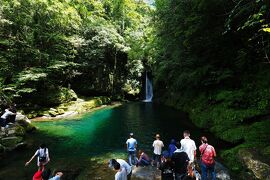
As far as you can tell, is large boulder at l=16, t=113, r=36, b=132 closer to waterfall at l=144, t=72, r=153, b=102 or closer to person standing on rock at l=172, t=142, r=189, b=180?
person standing on rock at l=172, t=142, r=189, b=180

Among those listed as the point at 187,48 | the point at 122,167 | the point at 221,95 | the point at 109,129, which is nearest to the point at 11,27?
the point at 109,129

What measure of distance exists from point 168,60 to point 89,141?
54.2ft

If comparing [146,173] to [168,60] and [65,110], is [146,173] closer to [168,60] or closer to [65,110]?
[168,60]

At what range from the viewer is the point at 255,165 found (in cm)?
1011

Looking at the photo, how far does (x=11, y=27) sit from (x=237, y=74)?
2856 centimetres

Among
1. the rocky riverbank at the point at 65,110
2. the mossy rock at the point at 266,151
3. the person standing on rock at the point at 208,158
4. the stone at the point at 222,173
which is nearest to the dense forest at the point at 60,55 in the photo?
the rocky riverbank at the point at 65,110

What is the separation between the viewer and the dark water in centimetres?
1215

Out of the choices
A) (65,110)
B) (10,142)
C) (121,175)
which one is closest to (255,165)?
(121,175)

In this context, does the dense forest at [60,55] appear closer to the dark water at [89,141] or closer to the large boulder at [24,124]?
the large boulder at [24,124]

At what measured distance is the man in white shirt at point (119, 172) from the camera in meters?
6.39

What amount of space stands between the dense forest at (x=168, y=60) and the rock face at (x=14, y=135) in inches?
97.7

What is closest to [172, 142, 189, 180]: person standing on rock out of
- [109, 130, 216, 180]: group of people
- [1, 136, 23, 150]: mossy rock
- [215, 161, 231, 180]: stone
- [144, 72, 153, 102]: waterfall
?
[109, 130, 216, 180]: group of people

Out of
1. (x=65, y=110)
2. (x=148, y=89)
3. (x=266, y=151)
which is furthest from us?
(x=148, y=89)

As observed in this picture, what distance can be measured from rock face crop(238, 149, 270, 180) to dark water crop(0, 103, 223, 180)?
4.73 m
